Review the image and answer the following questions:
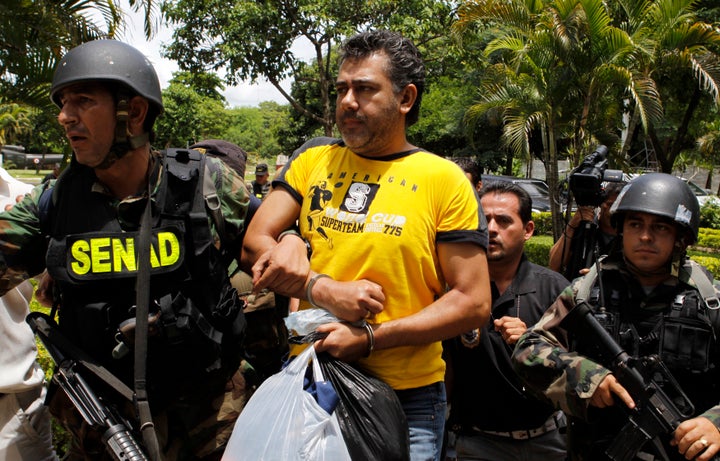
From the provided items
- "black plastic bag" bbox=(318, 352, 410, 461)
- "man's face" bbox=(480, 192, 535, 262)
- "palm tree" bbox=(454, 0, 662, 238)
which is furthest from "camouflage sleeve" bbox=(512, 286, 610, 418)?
"palm tree" bbox=(454, 0, 662, 238)

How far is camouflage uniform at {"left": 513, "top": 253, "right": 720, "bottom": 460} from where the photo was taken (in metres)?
2.34

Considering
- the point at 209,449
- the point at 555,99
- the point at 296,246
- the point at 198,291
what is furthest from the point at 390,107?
the point at 555,99

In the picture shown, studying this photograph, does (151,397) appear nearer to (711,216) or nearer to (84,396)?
(84,396)

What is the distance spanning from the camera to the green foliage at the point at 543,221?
1851 cm

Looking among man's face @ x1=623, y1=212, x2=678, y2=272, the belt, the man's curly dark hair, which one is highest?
the man's curly dark hair

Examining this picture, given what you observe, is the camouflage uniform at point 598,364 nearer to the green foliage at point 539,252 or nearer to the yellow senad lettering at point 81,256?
the yellow senad lettering at point 81,256

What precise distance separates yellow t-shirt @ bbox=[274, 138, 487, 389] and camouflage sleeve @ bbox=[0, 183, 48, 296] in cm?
103

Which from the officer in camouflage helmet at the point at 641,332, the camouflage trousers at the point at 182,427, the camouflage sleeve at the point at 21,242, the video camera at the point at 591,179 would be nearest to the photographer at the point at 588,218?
the video camera at the point at 591,179

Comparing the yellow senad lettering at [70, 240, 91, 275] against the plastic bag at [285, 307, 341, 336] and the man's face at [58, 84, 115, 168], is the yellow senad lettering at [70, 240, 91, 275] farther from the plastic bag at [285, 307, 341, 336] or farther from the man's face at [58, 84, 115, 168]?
the plastic bag at [285, 307, 341, 336]

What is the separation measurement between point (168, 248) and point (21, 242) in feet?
1.82

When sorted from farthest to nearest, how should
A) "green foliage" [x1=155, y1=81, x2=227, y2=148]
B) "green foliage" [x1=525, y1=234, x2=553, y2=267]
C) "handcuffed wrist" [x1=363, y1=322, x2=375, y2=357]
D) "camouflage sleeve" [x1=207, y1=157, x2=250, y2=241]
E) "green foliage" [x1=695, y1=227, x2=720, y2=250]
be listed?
"green foliage" [x1=155, y1=81, x2=227, y2=148] < "green foliage" [x1=695, y1=227, x2=720, y2=250] < "green foliage" [x1=525, y1=234, x2=553, y2=267] < "camouflage sleeve" [x1=207, y1=157, x2=250, y2=241] < "handcuffed wrist" [x1=363, y1=322, x2=375, y2=357]

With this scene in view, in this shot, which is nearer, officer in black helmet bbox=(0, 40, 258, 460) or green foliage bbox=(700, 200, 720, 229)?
officer in black helmet bbox=(0, 40, 258, 460)

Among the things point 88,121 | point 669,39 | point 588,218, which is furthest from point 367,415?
point 669,39

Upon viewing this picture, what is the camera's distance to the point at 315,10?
14.9 meters
